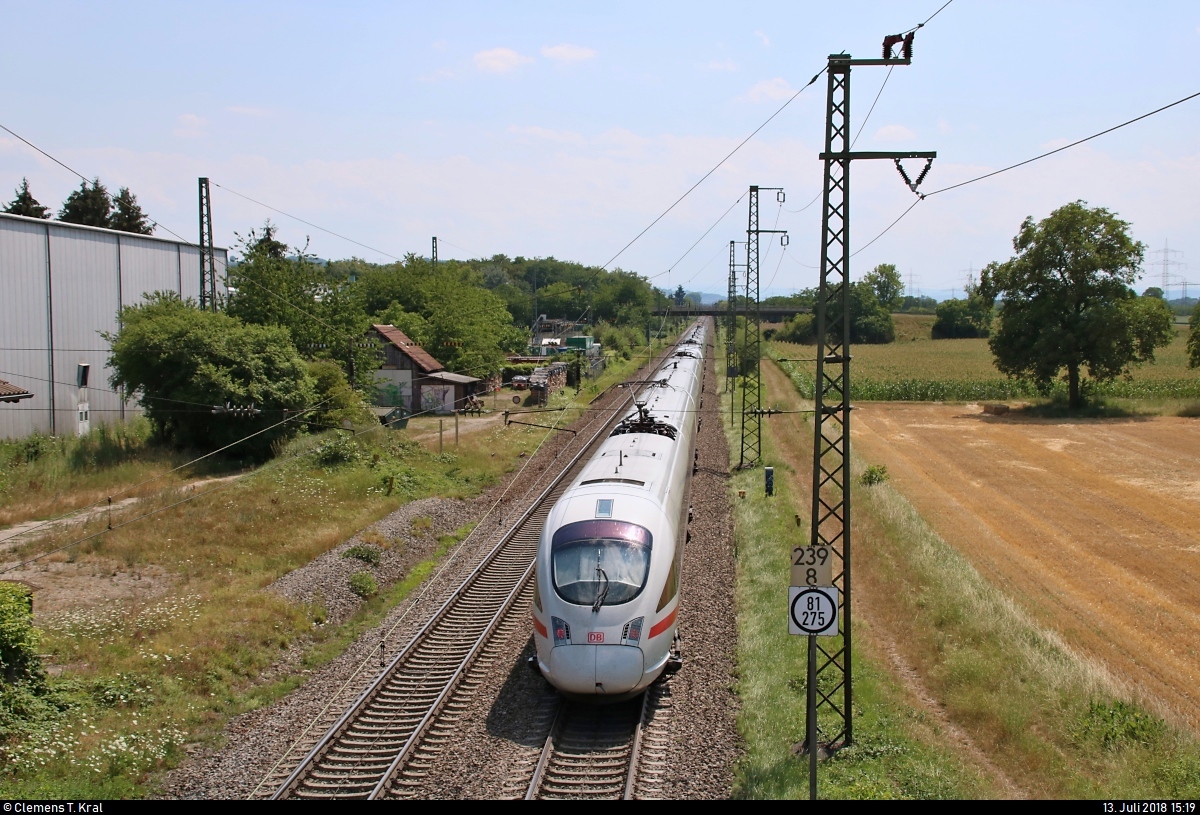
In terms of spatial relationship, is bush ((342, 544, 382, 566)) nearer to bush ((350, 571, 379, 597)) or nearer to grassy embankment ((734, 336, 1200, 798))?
bush ((350, 571, 379, 597))

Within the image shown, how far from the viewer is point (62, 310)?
100 feet

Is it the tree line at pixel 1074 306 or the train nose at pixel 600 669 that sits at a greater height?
the tree line at pixel 1074 306

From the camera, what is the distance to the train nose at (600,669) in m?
10.7

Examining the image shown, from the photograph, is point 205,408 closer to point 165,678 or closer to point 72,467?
point 72,467

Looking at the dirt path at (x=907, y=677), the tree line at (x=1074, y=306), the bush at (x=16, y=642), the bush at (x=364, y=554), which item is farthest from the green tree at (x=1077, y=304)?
the bush at (x=16, y=642)

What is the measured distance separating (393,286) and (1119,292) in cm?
4446

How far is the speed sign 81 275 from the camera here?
29.9 feet

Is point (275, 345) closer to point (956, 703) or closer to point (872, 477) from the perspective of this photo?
point (872, 477)

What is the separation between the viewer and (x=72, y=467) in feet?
83.9

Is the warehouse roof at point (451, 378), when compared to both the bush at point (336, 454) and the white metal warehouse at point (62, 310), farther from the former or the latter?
the bush at point (336, 454)

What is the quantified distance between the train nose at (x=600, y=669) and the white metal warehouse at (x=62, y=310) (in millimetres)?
24179

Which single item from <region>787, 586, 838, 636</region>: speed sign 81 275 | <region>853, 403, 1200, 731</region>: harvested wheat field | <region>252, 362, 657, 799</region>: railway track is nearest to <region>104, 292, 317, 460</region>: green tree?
<region>252, 362, 657, 799</region>: railway track

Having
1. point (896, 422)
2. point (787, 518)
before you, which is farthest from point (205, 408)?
point (896, 422)

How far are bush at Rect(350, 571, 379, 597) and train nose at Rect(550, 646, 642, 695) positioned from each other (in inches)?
276
